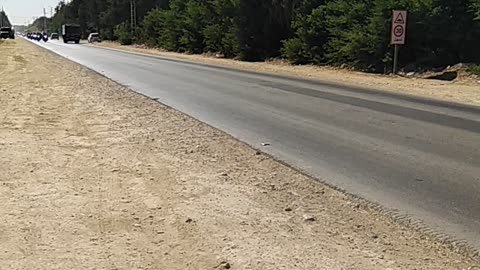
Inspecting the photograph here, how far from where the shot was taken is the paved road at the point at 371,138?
6941 millimetres

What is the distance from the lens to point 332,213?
6.32 metres

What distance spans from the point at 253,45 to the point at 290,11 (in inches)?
172

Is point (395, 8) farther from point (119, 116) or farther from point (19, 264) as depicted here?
point (19, 264)

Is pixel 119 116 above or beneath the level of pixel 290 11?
beneath

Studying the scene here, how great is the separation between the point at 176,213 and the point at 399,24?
21.0 m

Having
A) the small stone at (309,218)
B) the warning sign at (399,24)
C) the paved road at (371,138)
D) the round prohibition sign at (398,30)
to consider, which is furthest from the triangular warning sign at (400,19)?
the small stone at (309,218)

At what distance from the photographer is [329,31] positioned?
32.8 metres

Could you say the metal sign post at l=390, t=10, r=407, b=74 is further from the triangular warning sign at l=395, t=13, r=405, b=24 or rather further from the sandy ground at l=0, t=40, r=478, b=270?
the sandy ground at l=0, t=40, r=478, b=270

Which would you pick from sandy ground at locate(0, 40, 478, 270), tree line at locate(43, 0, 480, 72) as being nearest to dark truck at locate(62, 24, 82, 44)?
tree line at locate(43, 0, 480, 72)

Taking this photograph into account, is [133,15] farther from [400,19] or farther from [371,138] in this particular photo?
[371,138]

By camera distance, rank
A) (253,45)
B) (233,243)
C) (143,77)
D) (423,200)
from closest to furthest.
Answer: (233,243) < (423,200) < (143,77) < (253,45)

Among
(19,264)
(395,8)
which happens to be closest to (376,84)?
(395,8)

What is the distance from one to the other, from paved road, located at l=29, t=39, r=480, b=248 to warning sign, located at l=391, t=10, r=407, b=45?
21.4ft

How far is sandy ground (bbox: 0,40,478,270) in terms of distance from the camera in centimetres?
496
